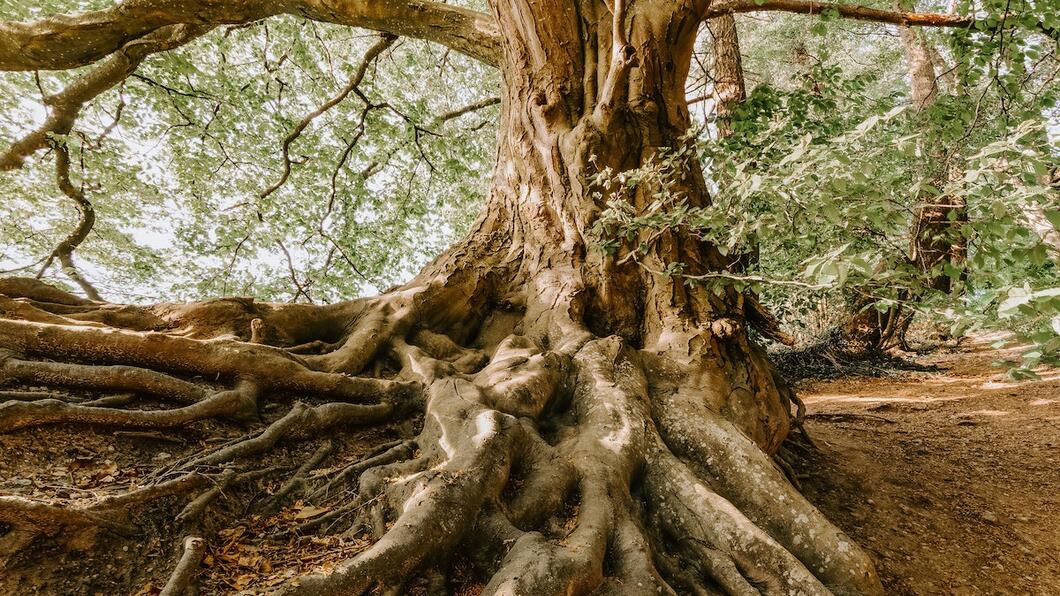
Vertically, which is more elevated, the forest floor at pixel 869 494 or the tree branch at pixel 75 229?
the tree branch at pixel 75 229

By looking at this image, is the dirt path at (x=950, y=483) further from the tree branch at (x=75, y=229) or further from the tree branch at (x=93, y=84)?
the tree branch at (x=75, y=229)

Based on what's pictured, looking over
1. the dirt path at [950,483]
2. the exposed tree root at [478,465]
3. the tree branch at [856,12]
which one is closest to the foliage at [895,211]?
the tree branch at [856,12]

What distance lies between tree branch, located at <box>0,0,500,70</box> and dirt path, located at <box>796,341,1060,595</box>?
17.5 ft

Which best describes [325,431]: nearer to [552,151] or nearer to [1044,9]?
[552,151]

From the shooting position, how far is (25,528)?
147 centimetres

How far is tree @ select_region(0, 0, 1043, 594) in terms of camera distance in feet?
6.13

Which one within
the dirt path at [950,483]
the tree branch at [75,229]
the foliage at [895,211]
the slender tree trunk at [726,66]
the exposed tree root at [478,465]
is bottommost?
the dirt path at [950,483]

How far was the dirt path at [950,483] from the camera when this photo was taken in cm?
272

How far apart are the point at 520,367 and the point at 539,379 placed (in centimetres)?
16

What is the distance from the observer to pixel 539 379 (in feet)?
9.02

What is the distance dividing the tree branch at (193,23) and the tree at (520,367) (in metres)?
0.02

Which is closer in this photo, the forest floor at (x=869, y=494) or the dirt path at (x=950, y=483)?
the forest floor at (x=869, y=494)

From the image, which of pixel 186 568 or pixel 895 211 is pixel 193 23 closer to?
pixel 186 568

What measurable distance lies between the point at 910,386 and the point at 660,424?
22.7 ft
